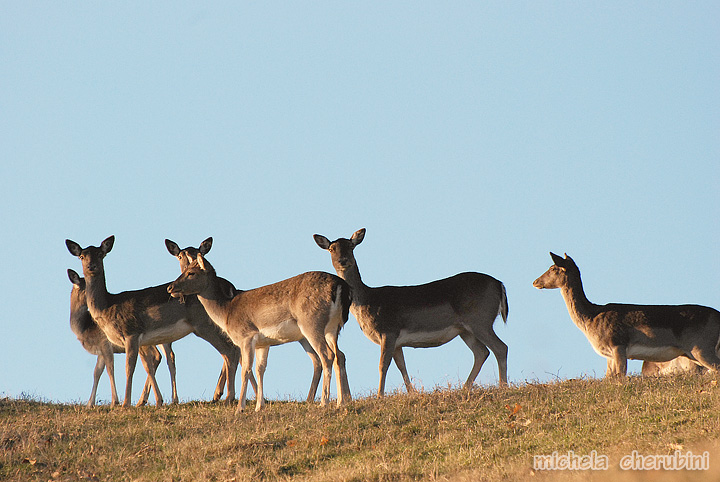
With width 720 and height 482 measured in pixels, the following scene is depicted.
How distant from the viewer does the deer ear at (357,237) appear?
19062 mm

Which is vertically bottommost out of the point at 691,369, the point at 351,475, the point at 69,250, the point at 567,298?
the point at 351,475

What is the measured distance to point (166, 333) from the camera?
709 inches

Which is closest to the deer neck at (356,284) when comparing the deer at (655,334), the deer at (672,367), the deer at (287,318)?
the deer at (287,318)

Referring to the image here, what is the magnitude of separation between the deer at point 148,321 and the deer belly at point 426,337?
10.3 feet

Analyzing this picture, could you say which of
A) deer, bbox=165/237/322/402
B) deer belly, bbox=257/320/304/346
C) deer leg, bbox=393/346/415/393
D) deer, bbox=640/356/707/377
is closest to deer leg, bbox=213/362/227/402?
deer, bbox=165/237/322/402

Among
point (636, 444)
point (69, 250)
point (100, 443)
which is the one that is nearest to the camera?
point (636, 444)

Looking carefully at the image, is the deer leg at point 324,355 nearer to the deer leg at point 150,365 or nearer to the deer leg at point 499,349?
the deer leg at point 499,349

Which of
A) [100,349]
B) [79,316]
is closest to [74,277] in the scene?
[79,316]

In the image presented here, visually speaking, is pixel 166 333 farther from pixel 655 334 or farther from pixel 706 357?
pixel 706 357

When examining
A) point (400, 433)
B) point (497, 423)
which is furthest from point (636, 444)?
point (400, 433)

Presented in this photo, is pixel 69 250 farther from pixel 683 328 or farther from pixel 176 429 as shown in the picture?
pixel 683 328

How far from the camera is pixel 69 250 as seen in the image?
19203mm

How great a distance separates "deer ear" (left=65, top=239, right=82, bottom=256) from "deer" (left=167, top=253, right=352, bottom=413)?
112 inches

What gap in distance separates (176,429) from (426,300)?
17.5ft
